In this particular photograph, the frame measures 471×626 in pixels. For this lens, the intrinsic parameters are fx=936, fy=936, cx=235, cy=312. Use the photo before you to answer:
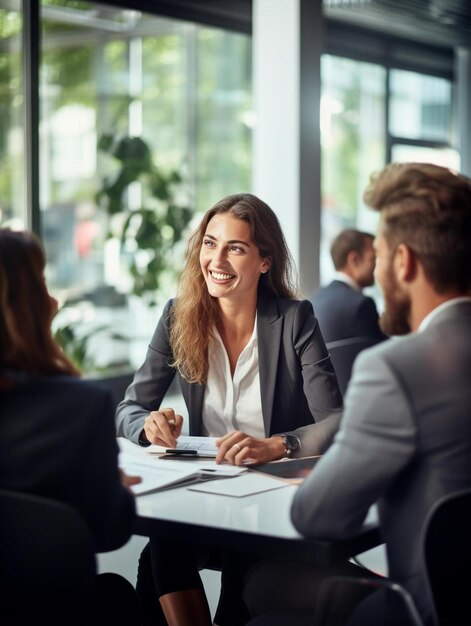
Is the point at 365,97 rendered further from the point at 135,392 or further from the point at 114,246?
the point at 135,392

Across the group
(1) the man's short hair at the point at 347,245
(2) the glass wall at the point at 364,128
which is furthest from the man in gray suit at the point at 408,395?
(2) the glass wall at the point at 364,128

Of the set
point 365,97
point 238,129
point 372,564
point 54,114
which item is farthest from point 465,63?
point 372,564

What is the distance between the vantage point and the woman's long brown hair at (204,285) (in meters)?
2.86

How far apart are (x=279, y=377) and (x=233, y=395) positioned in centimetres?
15

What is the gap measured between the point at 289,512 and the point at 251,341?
1.15m

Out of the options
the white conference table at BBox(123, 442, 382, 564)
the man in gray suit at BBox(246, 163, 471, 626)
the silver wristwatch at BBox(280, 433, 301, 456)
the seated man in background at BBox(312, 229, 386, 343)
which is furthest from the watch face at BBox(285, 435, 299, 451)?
the seated man in background at BBox(312, 229, 386, 343)

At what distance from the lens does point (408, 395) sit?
64.2 inches

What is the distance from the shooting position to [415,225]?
175 cm

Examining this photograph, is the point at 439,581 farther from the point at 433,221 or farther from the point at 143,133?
the point at 143,133

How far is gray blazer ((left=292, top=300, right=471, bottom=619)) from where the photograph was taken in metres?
1.64

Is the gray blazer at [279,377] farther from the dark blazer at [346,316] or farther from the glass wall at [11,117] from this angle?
the glass wall at [11,117]

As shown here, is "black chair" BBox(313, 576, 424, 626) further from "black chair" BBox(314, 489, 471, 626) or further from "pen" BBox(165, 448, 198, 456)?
"pen" BBox(165, 448, 198, 456)

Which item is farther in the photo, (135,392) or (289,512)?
(135,392)

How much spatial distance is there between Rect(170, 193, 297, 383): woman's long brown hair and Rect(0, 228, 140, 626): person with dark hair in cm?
107
